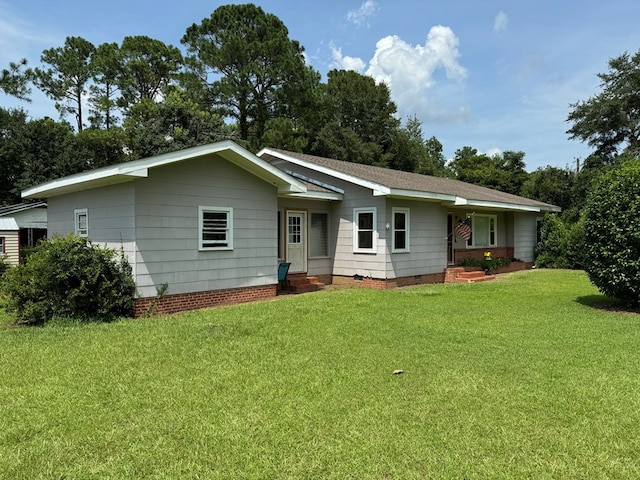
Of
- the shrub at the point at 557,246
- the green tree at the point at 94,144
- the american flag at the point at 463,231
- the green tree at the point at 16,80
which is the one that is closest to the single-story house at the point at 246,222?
the american flag at the point at 463,231

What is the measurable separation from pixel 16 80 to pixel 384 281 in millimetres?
31748

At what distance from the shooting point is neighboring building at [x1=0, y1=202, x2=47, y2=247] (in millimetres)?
20094

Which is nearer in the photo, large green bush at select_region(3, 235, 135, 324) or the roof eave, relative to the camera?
large green bush at select_region(3, 235, 135, 324)

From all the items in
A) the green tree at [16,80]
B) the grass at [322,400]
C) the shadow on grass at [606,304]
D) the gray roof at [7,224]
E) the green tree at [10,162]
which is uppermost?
the green tree at [16,80]

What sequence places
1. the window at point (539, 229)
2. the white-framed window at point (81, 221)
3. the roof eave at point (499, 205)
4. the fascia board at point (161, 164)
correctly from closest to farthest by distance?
the fascia board at point (161, 164) → the white-framed window at point (81, 221) → the roof eave at point (499, 205) → the window at point (539, 229)

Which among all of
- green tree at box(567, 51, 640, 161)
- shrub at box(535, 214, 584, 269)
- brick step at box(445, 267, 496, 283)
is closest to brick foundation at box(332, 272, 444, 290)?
brick step at box(445, 267, 496, 283)

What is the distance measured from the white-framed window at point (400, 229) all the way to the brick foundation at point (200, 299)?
4151mm

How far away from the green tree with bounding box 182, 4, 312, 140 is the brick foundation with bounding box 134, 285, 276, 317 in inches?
843

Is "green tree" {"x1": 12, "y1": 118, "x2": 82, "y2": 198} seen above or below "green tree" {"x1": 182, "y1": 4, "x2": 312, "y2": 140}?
below

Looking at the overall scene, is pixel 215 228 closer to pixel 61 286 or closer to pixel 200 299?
pixel 200 299

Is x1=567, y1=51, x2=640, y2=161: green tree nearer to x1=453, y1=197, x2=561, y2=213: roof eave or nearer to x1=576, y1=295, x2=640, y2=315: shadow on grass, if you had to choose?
x1=453, y1=197, x2=561, y2=213: roof eave

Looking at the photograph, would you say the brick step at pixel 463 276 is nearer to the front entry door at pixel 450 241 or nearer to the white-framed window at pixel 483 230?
the front entry door at pixel 450 241

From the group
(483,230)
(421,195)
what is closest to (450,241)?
(483,230)

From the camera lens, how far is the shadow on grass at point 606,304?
9.26 metres
